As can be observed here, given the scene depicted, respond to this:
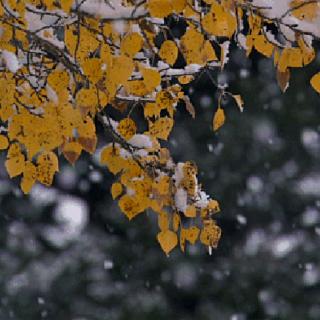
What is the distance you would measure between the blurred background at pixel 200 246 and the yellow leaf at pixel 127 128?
7.61m

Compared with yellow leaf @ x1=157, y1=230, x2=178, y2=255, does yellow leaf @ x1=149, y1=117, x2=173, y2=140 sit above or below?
above

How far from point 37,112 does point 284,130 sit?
866cm

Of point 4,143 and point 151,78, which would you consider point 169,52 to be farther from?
point 4,143

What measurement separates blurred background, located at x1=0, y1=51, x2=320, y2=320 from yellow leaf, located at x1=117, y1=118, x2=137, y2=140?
25.0ft

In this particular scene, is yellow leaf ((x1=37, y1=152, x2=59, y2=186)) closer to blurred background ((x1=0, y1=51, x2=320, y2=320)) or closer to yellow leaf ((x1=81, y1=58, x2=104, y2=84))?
yellow leaf ((x1=81, y1=58, x2=104, y2=84))

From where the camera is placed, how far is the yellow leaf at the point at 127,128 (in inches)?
133

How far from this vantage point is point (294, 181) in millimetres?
11562

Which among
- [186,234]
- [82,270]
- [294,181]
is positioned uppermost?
[186,234]

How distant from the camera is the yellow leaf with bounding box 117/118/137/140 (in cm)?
337

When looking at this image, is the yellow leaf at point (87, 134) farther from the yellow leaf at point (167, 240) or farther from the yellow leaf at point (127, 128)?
the yellow leaf at point (167, 240)

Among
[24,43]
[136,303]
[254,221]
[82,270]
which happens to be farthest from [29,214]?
[24,43]

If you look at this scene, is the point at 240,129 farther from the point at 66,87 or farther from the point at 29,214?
the point at 66,87

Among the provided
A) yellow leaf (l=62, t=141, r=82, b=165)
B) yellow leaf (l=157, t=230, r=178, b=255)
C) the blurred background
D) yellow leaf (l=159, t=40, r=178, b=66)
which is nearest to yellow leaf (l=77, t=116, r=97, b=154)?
yellow leaf (l=62, t=141, r=82, b=165)

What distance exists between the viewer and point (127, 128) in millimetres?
3389
